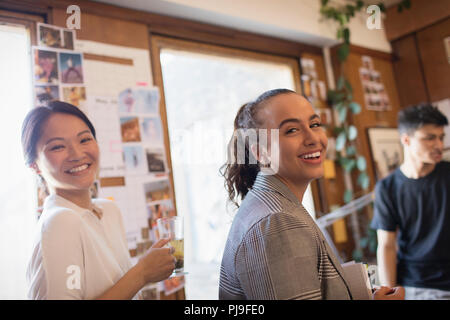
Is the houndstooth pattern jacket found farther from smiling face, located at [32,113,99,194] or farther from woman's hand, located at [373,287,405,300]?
smiling face, located at [32,113,99,194]

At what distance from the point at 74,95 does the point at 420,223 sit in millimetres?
1329

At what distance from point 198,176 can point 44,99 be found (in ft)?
1.69

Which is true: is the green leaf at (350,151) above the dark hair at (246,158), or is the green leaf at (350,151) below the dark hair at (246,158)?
above

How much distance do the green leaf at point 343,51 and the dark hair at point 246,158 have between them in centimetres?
114

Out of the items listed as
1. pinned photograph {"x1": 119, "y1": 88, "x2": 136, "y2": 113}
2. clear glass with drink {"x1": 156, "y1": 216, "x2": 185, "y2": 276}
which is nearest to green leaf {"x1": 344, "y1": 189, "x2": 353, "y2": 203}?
pinned photograph {"x1": 119, "y1": 88, "x2": 136, "y2": 113}

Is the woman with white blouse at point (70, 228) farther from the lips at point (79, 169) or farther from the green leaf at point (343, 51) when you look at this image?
the green leaf at point (343, 51)

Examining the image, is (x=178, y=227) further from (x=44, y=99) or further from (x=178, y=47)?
(x=178, y=47)

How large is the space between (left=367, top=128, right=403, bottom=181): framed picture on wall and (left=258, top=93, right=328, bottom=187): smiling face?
1675mm

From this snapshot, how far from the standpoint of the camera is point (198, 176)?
111 centimetres

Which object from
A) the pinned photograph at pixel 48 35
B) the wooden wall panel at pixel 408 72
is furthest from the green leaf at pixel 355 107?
the pinned photograph at pixel 48 35

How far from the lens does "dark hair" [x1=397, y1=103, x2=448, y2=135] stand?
5.09 feet

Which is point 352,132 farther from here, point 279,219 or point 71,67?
point 71,67

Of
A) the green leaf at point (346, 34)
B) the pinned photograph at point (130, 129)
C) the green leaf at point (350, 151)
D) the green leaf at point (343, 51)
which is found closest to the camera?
the pinned photograph at point (130, 129)

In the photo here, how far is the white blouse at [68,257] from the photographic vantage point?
61cm
